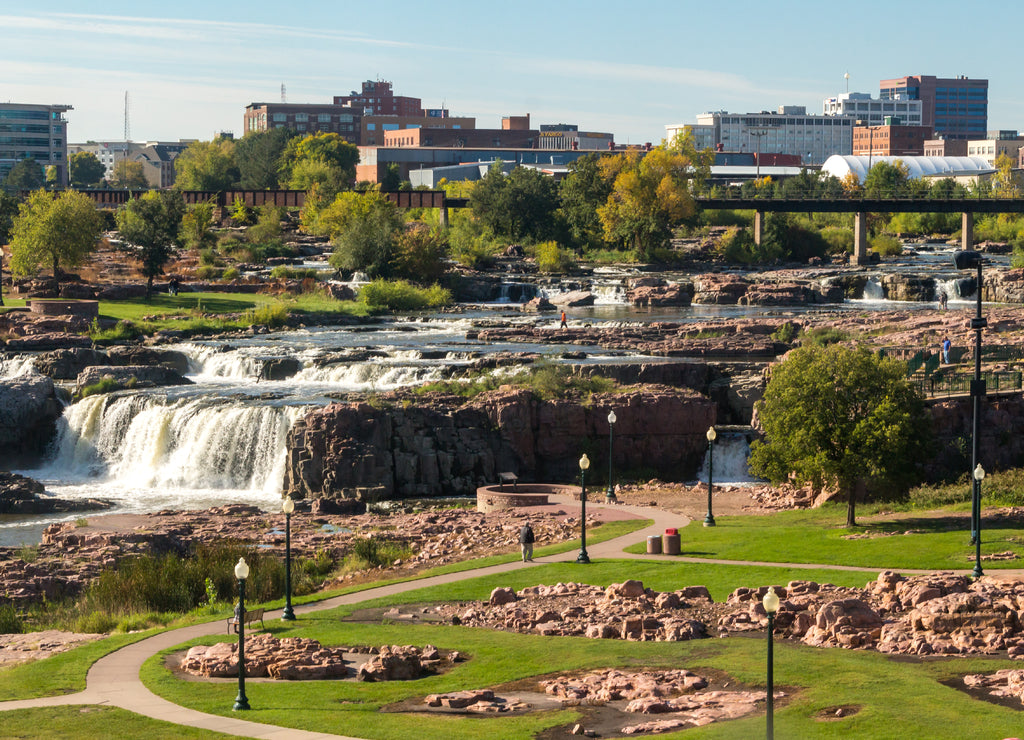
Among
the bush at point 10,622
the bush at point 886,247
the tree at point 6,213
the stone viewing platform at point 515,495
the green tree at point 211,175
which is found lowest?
the bush at point 10,622

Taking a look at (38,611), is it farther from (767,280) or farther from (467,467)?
(767,280)

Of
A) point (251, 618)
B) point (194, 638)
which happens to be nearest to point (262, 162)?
point (251, 618)

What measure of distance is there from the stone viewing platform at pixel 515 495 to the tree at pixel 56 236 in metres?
48.3

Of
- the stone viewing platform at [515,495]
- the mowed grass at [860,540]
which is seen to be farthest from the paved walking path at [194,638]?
the stone viewing platform at [515,495]

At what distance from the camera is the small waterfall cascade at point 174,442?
175ft

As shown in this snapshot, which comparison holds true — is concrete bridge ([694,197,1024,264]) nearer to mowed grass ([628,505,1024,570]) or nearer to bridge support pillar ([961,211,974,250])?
bridge support pillar ([961,211,974,250])

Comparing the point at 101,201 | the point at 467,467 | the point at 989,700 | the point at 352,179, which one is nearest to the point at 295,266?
the point at 101,201

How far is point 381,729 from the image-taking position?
21391mm

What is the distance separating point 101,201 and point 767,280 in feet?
254

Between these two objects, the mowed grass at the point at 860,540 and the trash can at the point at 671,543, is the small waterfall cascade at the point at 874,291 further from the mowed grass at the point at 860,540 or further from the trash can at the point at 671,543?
the trash can at the point at 671,543

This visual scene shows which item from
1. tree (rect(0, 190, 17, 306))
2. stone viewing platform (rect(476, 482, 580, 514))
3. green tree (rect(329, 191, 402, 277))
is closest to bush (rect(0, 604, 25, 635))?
stone viewing platform (rect(476, 482, 580, 514))

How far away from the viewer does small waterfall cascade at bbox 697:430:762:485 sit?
2049 inches

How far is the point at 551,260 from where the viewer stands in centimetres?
11125

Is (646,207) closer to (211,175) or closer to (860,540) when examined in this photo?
(211,175)
